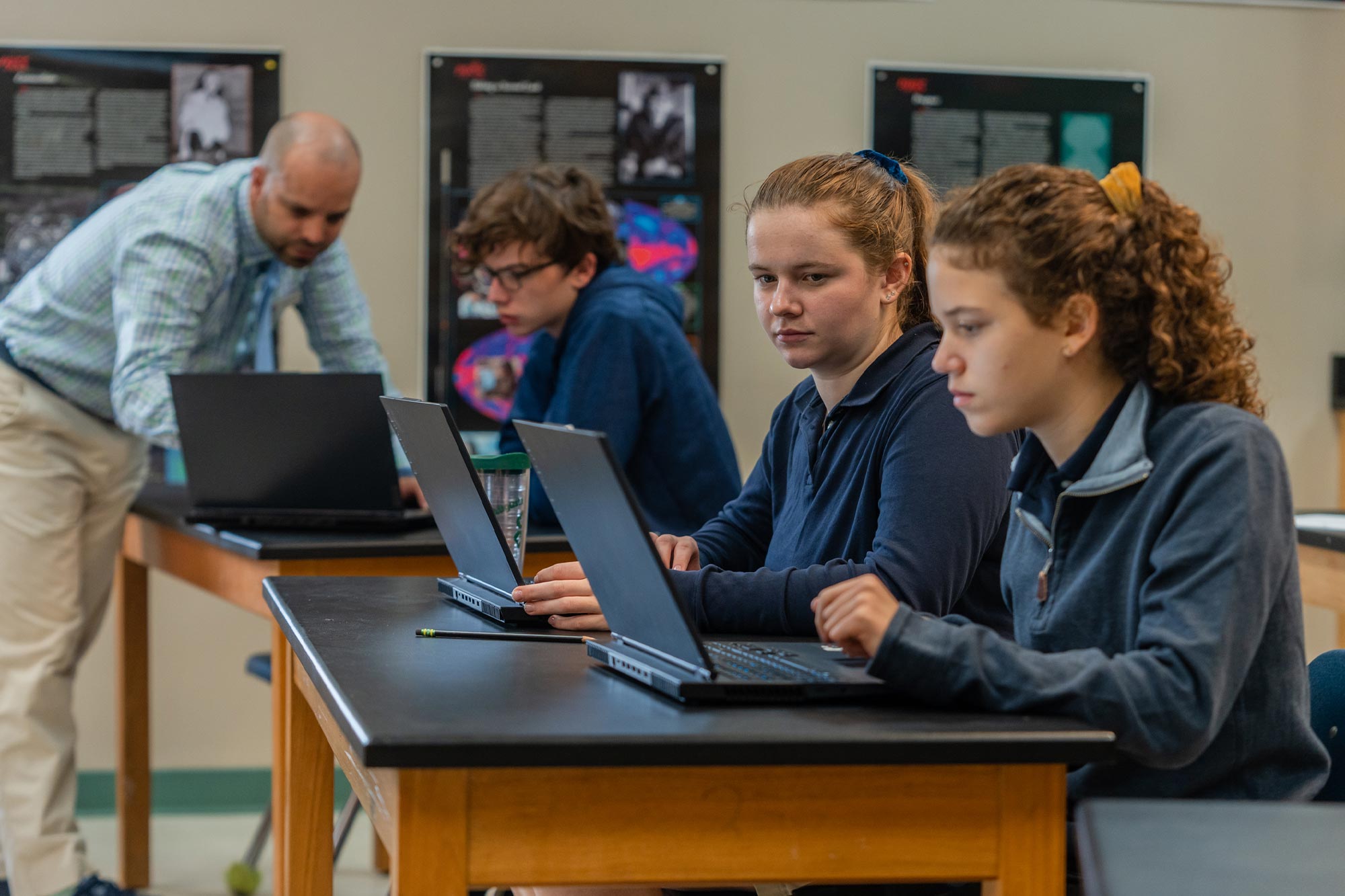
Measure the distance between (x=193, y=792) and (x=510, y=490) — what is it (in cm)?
Result: 217

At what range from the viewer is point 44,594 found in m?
2.78

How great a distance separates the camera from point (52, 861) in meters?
2.69

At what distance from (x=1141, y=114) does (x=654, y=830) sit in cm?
306

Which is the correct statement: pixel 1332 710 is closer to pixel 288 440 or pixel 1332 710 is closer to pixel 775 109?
pixel 288 440

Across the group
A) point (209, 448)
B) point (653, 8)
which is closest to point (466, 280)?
point (653, 8)

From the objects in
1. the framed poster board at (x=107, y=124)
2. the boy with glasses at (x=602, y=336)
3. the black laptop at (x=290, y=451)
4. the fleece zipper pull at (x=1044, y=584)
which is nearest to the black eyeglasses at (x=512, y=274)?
the boy with glasses at (x=602, y=336)

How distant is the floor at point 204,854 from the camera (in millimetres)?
3078

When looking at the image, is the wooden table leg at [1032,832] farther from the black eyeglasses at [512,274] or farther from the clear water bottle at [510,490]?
the black eyeglasses at [512,274]

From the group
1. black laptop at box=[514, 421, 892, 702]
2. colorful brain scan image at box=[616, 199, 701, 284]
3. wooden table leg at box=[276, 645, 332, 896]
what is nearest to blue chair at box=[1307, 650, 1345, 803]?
black laptop at box=[514, 421, 892, 702]

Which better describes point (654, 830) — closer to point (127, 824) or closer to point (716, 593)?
point (716, 593)

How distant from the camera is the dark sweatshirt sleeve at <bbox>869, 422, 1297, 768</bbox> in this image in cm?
103

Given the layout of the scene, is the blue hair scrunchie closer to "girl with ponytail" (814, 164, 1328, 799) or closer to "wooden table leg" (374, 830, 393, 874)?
"girl with ponytail" (814, 164, 1328, 799)

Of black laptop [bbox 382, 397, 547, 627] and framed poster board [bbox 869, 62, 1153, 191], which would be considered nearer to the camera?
black laptop [bbox 382, 397, 547, 627]

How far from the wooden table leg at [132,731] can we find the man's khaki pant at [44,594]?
232 millimetres
